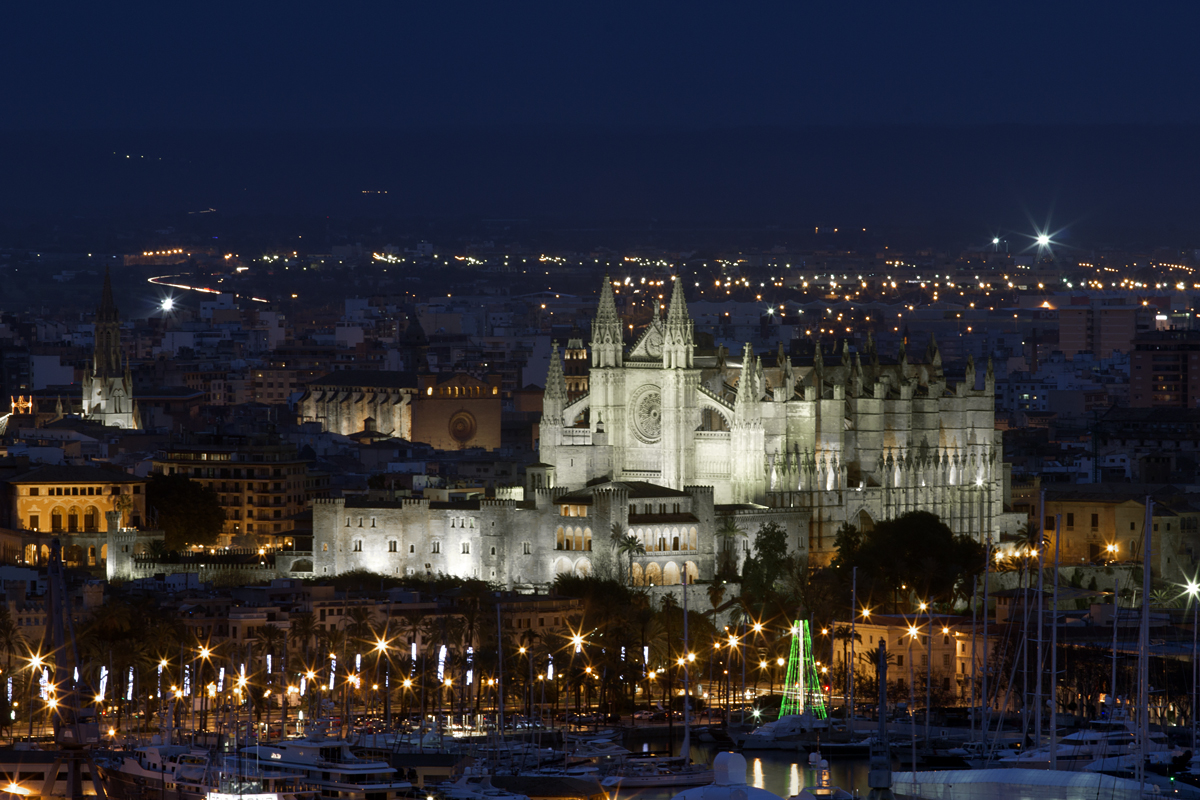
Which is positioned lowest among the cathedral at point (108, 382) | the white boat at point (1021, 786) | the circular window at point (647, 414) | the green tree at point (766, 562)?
the white boat at point (1021, 786)

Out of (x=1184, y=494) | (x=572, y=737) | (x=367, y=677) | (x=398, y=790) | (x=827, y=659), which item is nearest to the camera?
(x=398, y=790)

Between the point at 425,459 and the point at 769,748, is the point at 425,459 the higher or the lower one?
the higher one

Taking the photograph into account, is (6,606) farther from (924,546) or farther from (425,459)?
(425,459)

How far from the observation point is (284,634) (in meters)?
94.8

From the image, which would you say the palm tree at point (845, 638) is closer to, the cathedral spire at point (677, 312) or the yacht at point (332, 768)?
the cathedral spire at point (677, 312)

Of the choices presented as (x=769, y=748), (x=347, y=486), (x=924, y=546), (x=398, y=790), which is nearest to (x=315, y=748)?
(x=398, y=790)

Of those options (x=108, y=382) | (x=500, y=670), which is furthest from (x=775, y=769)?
(x=108, y=382)

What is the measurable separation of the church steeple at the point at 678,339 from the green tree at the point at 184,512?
60.2 ft

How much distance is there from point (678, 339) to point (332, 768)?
160ft

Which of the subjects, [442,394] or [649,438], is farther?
[442,394]

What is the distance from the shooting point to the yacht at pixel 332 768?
6988 cm

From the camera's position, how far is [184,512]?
4754 inches

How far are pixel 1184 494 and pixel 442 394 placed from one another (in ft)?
182

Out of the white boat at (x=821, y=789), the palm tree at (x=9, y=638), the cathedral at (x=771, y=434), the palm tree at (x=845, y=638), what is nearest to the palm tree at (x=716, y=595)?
the palm tree at (x=845, y=638)
